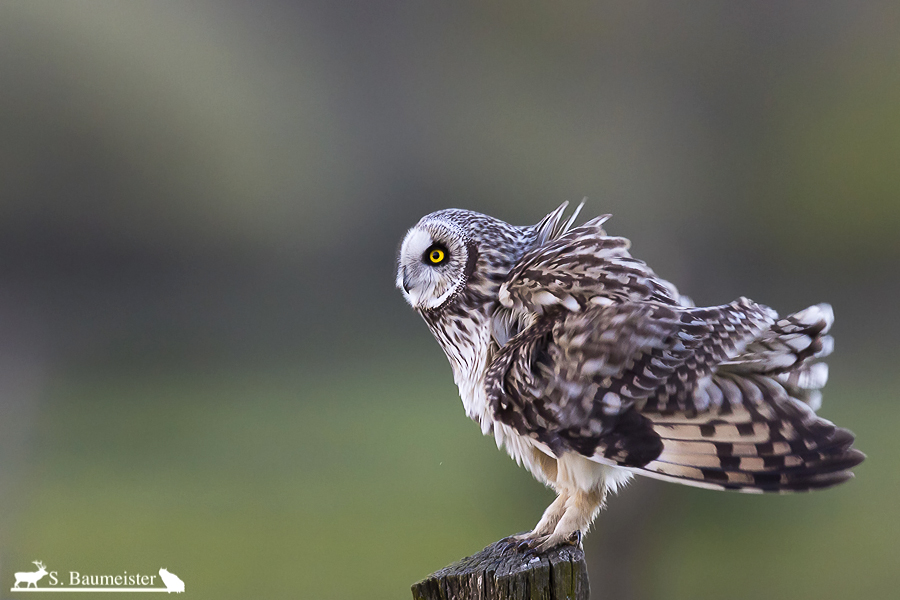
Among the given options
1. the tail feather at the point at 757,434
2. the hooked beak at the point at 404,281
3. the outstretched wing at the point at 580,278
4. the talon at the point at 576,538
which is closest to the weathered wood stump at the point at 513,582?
the talon at the point at 576,538

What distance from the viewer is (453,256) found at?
4.54 ft

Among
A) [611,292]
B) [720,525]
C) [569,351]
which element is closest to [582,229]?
[611,292]

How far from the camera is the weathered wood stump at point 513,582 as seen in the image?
1140mm

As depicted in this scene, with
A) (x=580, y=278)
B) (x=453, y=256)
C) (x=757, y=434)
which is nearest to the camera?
(x=757, y=434)

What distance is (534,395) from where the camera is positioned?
1221mm

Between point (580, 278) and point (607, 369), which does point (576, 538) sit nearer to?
point (607, 369)

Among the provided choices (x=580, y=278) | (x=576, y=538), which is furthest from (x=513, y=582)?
(x=580, y=278)

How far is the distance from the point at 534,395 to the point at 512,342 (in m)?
0.12

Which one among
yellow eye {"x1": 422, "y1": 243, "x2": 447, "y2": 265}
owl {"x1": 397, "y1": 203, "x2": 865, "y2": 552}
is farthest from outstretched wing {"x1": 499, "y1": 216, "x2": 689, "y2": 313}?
yellow eye {"x1": 422, "y1": 243, "x2": 447, "y2": 265}

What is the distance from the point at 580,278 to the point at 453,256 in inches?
→ 10.1

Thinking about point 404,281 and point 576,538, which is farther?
point 404,281

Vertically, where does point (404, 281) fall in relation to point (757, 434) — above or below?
above

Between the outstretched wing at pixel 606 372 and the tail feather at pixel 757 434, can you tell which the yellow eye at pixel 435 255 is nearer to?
the outstretched wing at pixel 606 372

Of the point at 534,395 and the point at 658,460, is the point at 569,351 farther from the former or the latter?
the point at 658,460
